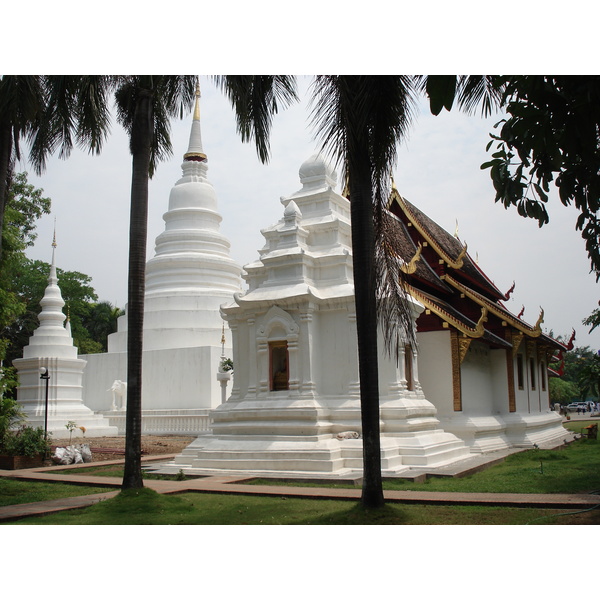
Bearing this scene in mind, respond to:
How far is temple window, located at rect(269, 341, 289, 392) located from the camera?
14.6 metres

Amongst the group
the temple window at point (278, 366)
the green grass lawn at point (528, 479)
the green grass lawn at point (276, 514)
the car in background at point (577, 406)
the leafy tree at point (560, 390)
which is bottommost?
the car in background at point (577, 406)

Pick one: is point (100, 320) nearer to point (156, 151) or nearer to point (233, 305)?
point (233, 305)

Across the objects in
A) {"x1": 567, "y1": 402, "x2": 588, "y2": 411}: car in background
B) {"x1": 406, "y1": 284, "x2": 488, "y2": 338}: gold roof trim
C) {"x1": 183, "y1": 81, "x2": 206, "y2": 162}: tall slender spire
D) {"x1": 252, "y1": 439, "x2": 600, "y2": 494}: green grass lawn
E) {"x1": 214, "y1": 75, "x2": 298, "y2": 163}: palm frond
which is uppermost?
{"x1": 183, "y1": 81, "x2": 206, "y2": 162}: tall slender spire

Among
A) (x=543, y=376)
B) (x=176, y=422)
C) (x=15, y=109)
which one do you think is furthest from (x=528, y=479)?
(x=176, y=422)

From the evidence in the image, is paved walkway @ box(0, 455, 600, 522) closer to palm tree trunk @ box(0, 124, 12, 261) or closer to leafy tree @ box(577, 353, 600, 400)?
leafy tree @ box(577, 353, 600, 400)

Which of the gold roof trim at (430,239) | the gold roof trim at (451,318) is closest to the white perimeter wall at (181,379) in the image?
the gold roof trim at (430,239)

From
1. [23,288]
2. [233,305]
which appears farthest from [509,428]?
[23,288]

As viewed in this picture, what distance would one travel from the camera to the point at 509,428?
1972 cm

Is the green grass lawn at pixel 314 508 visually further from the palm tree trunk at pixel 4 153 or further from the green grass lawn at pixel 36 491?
the palm tree trunk at pixel 4 153

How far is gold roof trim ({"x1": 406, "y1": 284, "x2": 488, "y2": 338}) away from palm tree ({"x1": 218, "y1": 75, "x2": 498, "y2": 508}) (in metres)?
8.84

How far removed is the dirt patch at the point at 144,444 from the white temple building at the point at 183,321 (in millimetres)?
1494

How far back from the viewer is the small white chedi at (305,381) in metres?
13.2

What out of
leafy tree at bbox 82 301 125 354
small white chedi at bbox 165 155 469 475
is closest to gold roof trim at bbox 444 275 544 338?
small white chedi at bbox 165 155 469 475

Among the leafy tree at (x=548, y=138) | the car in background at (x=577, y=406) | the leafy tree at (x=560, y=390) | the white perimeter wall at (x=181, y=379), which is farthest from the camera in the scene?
the car in background at (x=577, y=406)
